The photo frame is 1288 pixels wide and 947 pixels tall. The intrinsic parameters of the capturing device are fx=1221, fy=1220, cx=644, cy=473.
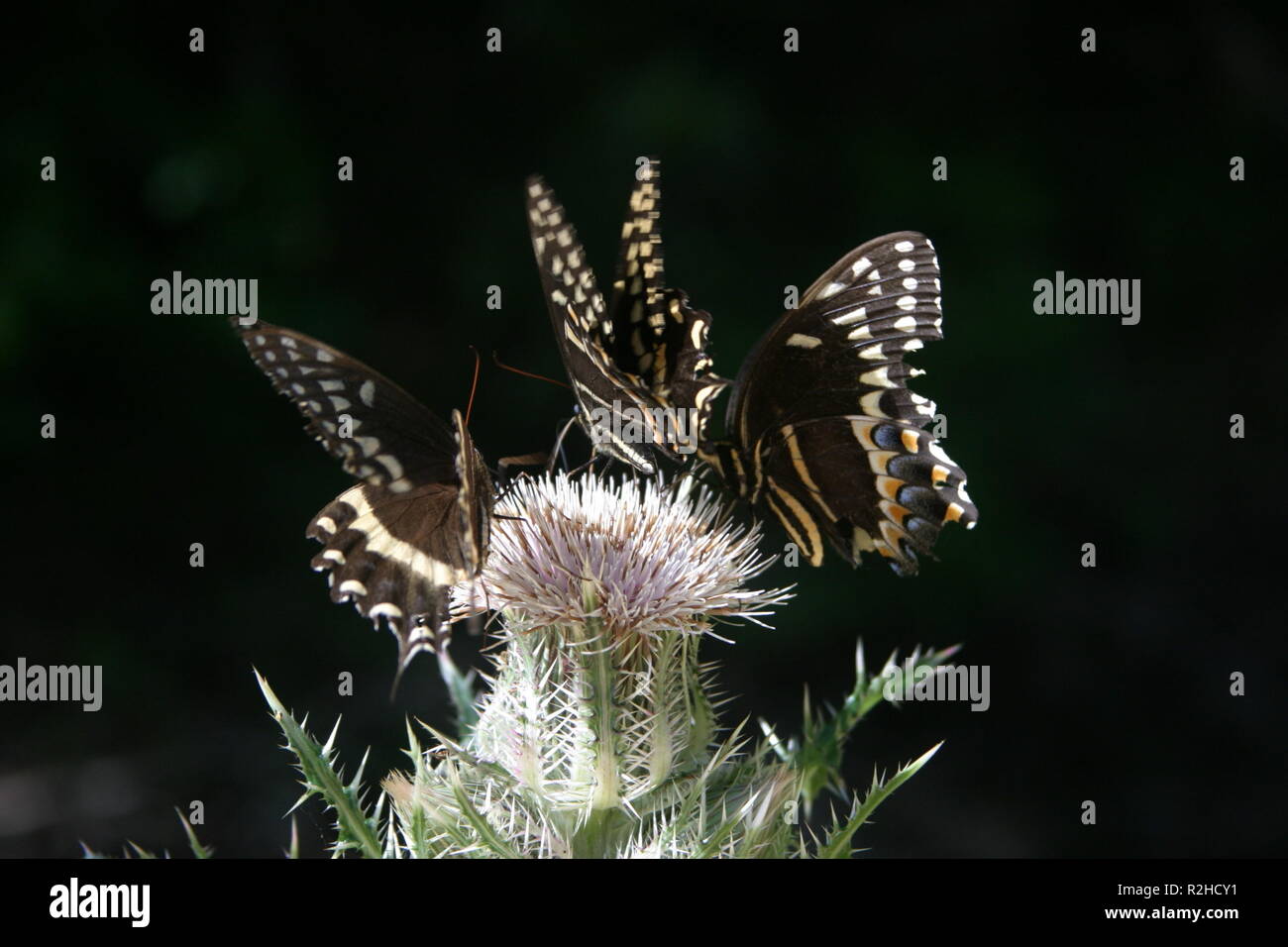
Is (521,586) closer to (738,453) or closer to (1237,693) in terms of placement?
(738,453)

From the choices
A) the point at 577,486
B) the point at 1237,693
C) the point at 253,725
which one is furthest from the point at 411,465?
the point at 1237,693

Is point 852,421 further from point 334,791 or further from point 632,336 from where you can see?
point 334,791

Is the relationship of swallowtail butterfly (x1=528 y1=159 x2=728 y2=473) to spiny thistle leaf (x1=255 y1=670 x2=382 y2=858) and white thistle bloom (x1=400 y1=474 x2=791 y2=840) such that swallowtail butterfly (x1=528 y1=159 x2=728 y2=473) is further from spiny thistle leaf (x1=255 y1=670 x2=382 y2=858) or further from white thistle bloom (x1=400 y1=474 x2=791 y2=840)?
spiny thistle leaf (x1=255 y1=670 x2=382 y2=858)

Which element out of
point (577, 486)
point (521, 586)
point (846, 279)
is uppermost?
point (846, 279)

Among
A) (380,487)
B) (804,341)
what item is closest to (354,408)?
(380,487)

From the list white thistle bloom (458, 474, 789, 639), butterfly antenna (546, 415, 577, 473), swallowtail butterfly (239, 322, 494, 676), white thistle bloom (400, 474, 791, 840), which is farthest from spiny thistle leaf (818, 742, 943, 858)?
butterfly antenna (546, 415, 577, 473)

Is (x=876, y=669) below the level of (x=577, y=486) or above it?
below
